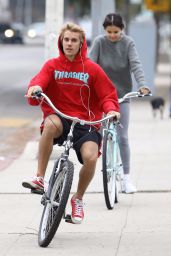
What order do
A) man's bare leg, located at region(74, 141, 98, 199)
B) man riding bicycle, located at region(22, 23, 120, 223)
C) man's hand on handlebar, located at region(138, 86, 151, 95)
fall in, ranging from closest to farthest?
man's bare leg, located at region(74, 141, 98, 199) → man riding bicycle, located at region(22, 23, 120, 223) → man's hand on handlebar, located at region(138, 86, 151, 95)

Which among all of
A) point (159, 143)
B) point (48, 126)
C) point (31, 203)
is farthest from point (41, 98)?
point (159, 143)

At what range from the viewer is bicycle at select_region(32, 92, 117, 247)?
767 centimetres

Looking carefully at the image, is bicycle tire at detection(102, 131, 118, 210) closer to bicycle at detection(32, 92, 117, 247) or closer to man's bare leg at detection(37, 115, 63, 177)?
man's bare leg at detection(37, 115, 63, 177)

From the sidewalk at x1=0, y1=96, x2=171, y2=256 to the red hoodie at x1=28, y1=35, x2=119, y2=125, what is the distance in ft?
3.20

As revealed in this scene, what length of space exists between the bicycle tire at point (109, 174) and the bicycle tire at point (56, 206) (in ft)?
4.50

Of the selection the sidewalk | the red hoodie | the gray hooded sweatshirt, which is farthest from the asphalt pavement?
the gray hooded sweatshirt

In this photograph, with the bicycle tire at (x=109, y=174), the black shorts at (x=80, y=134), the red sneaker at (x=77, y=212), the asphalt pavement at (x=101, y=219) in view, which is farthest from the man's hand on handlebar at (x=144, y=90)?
the red sneaker at (x=77, y=212)

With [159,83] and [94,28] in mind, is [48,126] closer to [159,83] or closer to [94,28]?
[94,28]

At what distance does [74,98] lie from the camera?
27.1ft

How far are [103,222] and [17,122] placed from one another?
40.0 feet

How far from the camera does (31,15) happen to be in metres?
132

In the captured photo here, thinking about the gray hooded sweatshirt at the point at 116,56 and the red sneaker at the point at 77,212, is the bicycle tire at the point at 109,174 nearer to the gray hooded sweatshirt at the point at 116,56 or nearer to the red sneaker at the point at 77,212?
the gray hooded sweatshirt at the point at 116,56

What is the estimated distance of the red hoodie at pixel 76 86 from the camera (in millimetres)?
8258

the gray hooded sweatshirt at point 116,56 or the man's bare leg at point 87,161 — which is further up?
the gray hooded sweatshirt at point 116,56
